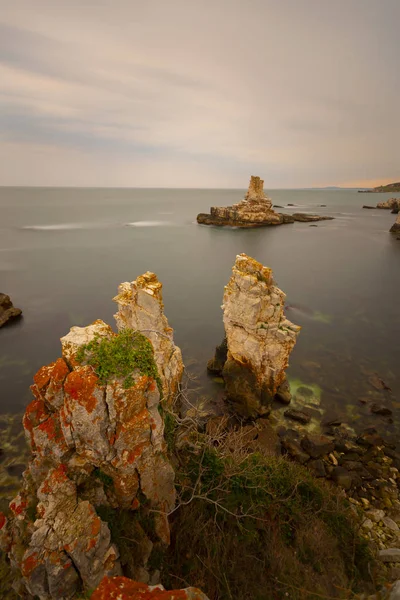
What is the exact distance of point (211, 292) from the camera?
131ft

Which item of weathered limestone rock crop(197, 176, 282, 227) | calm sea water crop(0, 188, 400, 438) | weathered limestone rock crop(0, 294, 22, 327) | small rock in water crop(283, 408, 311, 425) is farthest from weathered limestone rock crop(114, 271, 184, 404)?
weathered limestone rock crop(197, 176, 282, 227)

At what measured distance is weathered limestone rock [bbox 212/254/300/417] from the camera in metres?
18.0

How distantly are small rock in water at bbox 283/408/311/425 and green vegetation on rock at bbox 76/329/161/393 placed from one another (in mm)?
13352

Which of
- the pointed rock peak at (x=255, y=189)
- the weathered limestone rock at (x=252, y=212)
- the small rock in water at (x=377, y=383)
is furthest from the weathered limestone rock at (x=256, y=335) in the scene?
the pointed rock peak at (x=255, y=189)

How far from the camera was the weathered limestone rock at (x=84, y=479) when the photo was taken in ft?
20.1

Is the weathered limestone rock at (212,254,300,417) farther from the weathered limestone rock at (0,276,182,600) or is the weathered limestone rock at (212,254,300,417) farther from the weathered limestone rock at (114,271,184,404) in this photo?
the weathered limestone rock at (0,276,182,600)

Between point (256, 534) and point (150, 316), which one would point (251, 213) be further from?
point (256, 534)

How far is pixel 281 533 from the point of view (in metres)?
9.28

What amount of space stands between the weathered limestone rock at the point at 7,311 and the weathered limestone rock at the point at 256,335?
24362 millimetres

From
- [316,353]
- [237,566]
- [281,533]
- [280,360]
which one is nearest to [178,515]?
[237,566]

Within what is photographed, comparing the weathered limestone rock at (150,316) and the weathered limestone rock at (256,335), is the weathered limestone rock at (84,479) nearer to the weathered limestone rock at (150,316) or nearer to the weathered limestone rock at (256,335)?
the weathered limestone rock at (150,316)

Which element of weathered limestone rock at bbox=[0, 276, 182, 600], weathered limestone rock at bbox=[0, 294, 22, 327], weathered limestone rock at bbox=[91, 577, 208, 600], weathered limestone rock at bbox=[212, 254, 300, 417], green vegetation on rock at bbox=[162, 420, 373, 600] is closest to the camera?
weathered limestone rock at bbox=[91, 577, 208, 600]

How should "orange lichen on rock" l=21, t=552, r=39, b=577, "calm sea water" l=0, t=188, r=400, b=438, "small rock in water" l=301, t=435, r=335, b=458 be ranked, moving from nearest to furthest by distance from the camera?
"orange lichen on rock" l=21, t=552, r=39, b=577
"small rock in water" l=301, t=435, r=335, b=458
"calm sea water" l=0, t=188, r=400, b=438

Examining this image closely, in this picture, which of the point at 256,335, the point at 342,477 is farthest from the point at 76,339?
the point at 342,477
